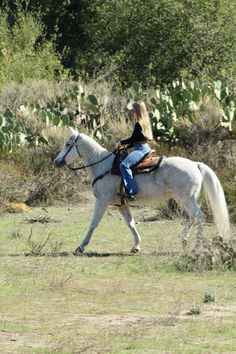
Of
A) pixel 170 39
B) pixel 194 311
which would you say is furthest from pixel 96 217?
pixel 170 39

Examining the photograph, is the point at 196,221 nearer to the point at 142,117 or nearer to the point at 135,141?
the point at 135,141

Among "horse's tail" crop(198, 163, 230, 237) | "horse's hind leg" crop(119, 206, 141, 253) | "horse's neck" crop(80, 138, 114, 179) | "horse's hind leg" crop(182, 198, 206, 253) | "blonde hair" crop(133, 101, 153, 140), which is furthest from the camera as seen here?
"horse's neck" crop(80, 138, 114, 179)

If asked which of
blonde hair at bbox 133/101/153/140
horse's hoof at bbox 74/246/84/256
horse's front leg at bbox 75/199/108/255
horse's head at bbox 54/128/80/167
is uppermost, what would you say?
blonde hair at bbox 133/101/153/140

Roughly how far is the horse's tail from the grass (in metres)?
0.70

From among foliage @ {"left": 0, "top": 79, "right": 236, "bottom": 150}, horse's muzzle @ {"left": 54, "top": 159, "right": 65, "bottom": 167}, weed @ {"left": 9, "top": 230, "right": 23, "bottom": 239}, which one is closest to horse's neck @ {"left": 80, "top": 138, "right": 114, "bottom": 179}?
horse's muzzle @ {"left": 54, "top": 159, "right": 65, "bottom": 167}

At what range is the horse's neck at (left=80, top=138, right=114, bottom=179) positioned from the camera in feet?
55.9

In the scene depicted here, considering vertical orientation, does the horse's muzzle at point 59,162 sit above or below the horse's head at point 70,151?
below

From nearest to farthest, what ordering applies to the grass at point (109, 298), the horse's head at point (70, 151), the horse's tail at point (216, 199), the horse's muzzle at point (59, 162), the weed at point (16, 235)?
1. the grass at point (109, 298)
2. the horse's tail at point (216, 199)
3. the horse's head at point (70, 151)
4. the horse's muzzle at point (59, 162)
5. the weed at point (16, 235)

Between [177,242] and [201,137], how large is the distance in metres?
11.0

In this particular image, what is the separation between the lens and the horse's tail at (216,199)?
15.9 meters

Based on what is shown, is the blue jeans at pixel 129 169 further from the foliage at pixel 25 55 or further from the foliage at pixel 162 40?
the foliage at pixel 162 40

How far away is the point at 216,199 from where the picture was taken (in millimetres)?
16141

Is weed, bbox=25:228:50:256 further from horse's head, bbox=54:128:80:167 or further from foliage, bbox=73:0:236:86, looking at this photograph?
foliage, bbox=73:0:236:86

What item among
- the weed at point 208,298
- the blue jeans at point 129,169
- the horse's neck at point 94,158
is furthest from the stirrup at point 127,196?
the weed at point 208,298
